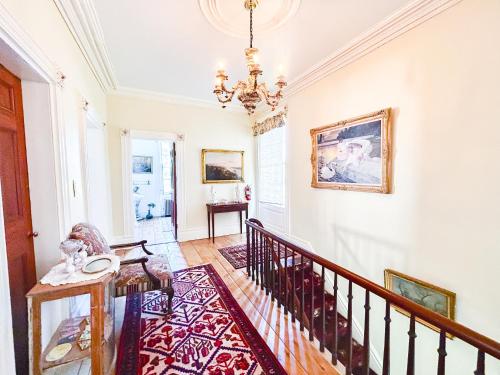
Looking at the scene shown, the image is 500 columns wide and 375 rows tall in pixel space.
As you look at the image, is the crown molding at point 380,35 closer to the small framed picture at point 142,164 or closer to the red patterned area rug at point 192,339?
the red patterned area rug at point 192,339

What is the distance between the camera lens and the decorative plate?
1.40 meters

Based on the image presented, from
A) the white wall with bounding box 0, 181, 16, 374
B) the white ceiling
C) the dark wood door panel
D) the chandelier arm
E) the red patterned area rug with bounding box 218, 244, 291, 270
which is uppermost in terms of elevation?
the white ceiling

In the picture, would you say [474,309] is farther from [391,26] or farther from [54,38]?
[54,38]

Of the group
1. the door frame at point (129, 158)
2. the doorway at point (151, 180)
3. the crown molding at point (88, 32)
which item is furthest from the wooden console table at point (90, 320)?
the doorway at point (151, 180)

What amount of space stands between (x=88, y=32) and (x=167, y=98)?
1.96 metres

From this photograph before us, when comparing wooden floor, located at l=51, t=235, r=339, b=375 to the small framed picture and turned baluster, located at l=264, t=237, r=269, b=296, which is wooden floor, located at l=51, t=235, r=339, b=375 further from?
the small framed picture

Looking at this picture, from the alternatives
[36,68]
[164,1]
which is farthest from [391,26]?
[36,68]

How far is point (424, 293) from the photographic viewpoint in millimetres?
2105

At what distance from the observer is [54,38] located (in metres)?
1.73

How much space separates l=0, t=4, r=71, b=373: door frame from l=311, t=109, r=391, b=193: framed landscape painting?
2948 mm

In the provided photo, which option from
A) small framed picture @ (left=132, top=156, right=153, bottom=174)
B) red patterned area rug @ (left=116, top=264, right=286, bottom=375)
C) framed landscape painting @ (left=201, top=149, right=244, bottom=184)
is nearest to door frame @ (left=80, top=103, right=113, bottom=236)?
red patterned area rug @ (left=116, top=264, right=286, bottom=375)

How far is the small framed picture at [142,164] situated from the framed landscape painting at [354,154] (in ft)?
20.2

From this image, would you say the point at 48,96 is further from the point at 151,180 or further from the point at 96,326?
the point at 151,180

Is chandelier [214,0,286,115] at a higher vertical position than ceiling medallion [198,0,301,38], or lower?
lower
